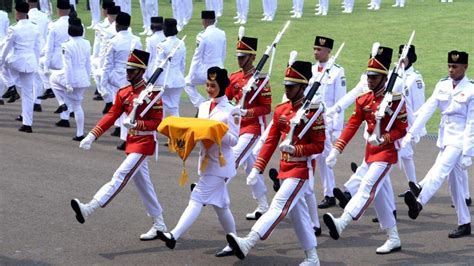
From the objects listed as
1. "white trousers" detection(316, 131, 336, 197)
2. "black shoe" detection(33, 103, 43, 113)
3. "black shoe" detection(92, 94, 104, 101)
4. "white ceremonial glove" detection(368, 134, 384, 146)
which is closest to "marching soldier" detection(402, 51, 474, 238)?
"white ceremonial glove" detection(368, 134, 384, 146)

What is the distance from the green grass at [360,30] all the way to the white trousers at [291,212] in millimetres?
9589

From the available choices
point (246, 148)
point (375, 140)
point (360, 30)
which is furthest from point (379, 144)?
point (360, 30)

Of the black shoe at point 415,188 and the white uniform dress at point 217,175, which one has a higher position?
the white uniform dress at point 217,175

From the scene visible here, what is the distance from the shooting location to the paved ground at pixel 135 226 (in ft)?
32.3

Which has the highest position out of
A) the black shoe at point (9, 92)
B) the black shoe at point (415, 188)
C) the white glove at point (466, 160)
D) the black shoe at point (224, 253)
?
the white glove at point (466, 160)

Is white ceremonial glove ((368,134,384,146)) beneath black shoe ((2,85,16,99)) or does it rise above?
above

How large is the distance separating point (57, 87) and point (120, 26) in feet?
4.79

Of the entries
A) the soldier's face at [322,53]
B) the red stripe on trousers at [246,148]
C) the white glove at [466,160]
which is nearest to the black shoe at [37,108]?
the soldier's face at [322,53]

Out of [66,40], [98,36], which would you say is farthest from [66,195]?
[98,36]

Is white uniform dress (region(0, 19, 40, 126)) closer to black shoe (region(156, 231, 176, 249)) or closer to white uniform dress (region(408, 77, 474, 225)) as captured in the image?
white uniform dress (region(408, 77, 474, 225))

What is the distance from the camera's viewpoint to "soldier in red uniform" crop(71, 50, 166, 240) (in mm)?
10320

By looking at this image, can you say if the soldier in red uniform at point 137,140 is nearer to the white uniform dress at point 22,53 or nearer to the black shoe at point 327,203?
the black shoe at point 327,203

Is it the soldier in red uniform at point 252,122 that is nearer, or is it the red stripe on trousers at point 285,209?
the red stripe on trousers at point 285,209

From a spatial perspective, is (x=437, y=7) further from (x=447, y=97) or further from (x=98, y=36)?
(x=447, y=97)
